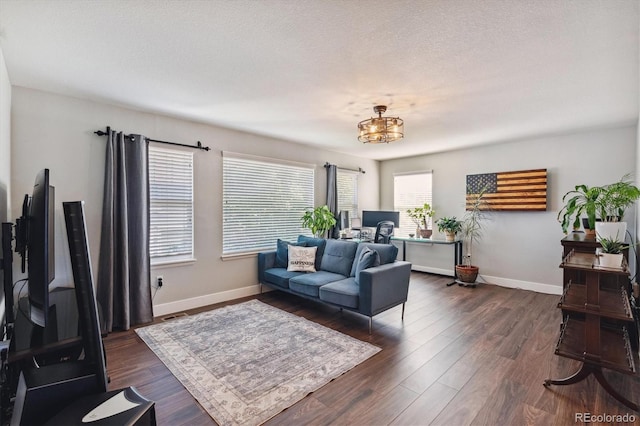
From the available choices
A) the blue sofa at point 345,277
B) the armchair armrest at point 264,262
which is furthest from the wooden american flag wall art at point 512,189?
the armchair armrest at point 264,262

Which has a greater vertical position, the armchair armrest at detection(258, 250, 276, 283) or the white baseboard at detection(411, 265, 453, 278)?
the armchair armrest at detection(258, 250, 276, 283)

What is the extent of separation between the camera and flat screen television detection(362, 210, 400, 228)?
6.16 meters

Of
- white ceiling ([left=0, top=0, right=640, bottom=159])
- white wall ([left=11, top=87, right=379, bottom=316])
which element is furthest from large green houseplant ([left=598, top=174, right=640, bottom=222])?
white wall ([left=11, top=87, right=379, bottom=316])

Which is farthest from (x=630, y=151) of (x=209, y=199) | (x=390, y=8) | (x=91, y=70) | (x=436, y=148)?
(x=91, y=70)

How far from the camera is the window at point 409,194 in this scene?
635 cm

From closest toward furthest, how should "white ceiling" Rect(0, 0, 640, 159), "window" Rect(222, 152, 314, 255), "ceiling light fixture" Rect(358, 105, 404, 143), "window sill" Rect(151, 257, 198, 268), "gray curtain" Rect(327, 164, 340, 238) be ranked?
"white ceiling" Rect(0, 0, 640, 159) < "ceiling light fixture" Rect(358, 105, 404, 143) < "window sill" Rect(151, 257, 198, 268) < "window" Rect(222, 152, 314, 255) < "gray curtain" Rect(327, 164, 340, 238)

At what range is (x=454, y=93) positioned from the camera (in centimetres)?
301

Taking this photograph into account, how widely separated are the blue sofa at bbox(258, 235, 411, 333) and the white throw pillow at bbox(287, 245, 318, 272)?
87mm

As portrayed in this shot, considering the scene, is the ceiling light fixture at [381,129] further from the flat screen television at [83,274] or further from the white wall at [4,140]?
the white wall at [4,140]

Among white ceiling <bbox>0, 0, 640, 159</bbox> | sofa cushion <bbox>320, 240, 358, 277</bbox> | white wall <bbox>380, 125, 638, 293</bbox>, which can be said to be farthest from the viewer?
white wall <bbox>380, 125, 638, 293</bbox>

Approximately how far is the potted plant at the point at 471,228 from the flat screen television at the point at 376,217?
1.25m

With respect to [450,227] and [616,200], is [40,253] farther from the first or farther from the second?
[450,227]

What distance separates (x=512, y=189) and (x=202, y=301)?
5224 mm

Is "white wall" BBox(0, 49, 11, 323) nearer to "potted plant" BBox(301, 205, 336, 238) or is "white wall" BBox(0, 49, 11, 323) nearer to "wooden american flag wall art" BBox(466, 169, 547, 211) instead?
"potted plant" BBox(301, 205, 336, 238)
